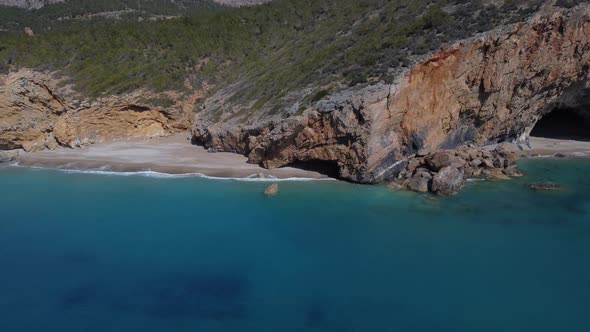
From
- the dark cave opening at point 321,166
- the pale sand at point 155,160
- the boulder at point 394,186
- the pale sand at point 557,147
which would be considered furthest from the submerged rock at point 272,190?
the pale sand at point 557,147

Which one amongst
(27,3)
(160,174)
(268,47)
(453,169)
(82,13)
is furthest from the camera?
(27,3)

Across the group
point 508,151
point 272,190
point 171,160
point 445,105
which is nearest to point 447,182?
point 445,105

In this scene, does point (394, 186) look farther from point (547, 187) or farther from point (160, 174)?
point (160, 174)

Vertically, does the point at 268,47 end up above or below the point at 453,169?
above

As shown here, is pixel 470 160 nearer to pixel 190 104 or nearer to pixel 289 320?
pixel 289 320

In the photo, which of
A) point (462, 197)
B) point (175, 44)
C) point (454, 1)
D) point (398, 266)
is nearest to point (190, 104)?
point (175, 44)

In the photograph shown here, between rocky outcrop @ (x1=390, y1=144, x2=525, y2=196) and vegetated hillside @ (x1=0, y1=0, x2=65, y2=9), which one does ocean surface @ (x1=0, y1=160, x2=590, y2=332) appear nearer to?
rocky outcrop @ (x1=390, y1=144, x2=525, y2=196)

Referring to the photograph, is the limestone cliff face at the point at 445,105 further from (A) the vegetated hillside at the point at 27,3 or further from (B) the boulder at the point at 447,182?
(A) the vegetated hillside at the point at 27,3

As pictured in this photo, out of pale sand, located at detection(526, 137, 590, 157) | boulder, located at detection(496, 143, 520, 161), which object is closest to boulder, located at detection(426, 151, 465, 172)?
boulder, located at detection(496, 143, 520, 161)
